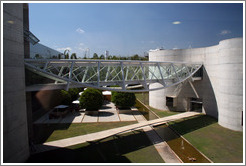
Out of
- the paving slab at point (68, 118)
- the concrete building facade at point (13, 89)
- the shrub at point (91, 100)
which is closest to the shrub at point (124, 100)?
the shrub at point (91, 100)

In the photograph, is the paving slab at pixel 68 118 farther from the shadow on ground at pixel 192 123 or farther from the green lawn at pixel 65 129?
the shadow on ground at pixel 192 123

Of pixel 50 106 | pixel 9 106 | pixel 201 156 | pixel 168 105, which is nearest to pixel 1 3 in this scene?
pixel 9 106

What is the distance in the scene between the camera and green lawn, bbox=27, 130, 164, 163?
11.0 meters

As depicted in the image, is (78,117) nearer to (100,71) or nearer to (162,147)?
(100,71)

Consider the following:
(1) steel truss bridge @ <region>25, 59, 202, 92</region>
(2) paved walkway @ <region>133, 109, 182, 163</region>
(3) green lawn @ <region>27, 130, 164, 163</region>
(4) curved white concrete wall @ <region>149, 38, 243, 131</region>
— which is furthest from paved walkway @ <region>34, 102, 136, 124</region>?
(4) curved white concrete wall @ <region>149, 38, 243, 131</region>

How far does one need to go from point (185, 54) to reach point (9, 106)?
20.8m

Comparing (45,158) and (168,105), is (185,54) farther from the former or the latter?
(45,158)

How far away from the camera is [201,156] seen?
11.6 metres

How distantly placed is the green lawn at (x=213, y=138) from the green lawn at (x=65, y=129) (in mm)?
6270

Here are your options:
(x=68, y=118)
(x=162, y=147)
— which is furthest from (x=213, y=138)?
(x=68, y=118)

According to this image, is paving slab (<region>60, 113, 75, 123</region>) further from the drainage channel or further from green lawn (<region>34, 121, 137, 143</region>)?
the drainage channel

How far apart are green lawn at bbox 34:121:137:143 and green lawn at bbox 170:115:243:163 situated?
247 inches

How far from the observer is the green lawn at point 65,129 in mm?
14805

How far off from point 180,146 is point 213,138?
360 centimetres
